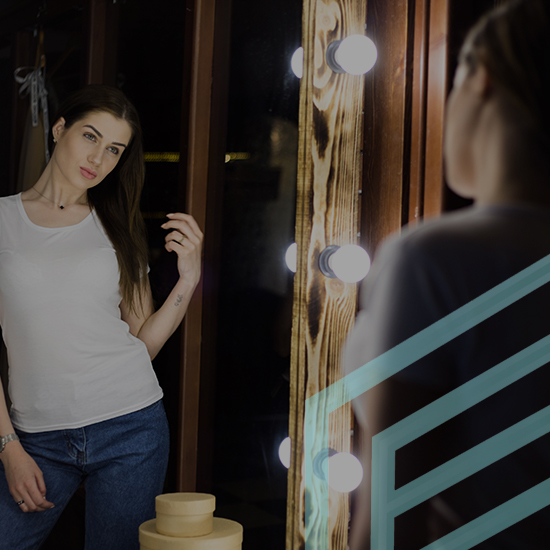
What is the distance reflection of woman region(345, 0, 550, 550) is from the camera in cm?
65

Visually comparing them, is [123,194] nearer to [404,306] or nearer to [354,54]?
[354,54]

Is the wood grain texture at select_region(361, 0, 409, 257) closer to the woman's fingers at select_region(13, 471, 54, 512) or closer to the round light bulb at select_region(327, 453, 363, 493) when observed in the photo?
the round light bulb at select_region(327, 453, 363, 493)

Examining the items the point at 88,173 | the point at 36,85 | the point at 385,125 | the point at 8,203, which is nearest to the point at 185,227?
the point at 88,173

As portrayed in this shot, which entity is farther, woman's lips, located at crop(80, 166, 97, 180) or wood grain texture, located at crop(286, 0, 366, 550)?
woman's lips, located at crop(80, 166, 97, 180)

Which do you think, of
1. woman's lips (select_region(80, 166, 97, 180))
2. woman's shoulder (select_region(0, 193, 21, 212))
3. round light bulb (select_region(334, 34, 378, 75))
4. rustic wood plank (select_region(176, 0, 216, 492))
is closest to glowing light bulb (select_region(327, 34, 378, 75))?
round light bulb (select_region(334, 34, 378, 75))

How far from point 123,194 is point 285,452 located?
1.76 feet

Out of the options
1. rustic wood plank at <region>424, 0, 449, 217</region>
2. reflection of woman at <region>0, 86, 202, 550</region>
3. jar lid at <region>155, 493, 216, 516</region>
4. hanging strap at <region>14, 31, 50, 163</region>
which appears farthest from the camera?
hanging strap at <region>14, 31, 50, 163</region>

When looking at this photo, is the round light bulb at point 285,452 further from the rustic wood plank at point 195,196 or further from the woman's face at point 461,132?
the woman's face at point 461,132

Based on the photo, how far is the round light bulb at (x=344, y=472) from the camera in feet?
2.78

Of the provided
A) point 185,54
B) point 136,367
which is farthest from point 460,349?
point 185,54

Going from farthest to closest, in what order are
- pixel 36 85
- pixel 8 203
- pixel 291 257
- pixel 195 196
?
pixel 36 85
pixel 195 196
pixel 8 203
pixel 291 257

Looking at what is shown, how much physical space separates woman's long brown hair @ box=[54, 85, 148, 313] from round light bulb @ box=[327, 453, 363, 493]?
1.51 ft

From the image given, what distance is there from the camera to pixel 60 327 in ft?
3.25
